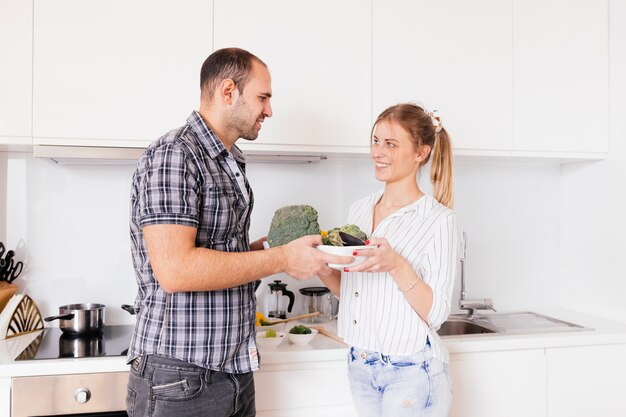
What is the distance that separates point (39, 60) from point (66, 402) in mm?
1093

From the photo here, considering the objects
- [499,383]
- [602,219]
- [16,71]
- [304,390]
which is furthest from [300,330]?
[602,219]

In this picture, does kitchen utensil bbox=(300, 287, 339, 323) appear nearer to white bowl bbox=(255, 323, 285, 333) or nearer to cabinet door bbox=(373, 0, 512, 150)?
white bowl bbox=(255, 323, 285, 333)

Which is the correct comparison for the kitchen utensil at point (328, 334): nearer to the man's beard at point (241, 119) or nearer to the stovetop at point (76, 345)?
the stovetop at point (76, 345)

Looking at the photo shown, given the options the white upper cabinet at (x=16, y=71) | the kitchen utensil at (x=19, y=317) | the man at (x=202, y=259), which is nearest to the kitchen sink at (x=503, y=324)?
the man at (x=202, y=259)

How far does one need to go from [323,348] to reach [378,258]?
1.88 ft

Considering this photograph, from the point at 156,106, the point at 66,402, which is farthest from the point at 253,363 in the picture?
the point at 156,106

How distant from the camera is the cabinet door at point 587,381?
2.04 m

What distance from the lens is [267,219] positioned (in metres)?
2.36

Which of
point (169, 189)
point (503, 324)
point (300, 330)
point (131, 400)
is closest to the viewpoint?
point (169, 189)

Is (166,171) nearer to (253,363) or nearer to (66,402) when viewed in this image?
(253,363)

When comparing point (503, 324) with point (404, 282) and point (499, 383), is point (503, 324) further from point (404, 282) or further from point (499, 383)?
point (404, 282)

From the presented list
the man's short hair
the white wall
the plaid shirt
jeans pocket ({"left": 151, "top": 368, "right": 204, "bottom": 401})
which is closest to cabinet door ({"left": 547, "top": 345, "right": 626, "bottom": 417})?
the white wall

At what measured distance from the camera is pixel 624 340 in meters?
2.09

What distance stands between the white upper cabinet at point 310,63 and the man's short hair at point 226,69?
604mm
